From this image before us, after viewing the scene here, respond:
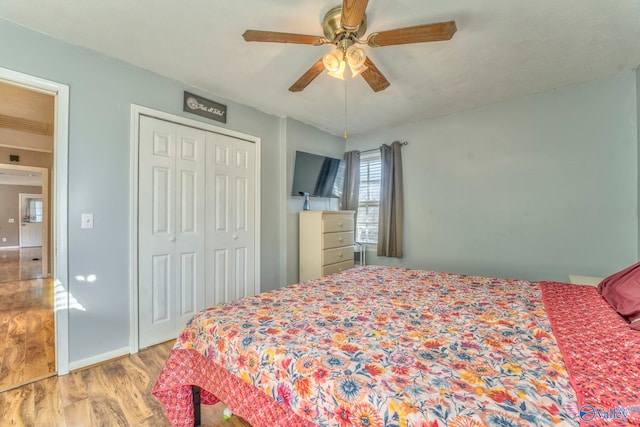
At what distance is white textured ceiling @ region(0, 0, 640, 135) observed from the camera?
163 centimetres

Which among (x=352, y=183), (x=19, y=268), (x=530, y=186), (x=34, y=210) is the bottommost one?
(x=19, y=268)

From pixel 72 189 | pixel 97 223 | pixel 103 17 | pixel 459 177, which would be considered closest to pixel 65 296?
pixel 97 223

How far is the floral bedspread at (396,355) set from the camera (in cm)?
69

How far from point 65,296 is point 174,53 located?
193 centimetres

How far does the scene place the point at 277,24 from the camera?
5.79 ft

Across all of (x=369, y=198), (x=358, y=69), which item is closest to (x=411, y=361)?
(x=358, y=69)

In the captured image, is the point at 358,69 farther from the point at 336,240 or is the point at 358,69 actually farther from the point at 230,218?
the point at 336,240

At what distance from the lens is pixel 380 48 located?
1.99 meters

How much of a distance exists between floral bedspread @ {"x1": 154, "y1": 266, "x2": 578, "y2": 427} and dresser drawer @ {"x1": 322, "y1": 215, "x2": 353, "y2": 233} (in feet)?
5.58

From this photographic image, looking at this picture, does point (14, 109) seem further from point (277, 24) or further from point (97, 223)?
point (277, 24)

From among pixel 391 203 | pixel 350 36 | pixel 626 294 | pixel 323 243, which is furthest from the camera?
pixel 391 203

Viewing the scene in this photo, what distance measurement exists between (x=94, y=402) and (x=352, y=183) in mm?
3410

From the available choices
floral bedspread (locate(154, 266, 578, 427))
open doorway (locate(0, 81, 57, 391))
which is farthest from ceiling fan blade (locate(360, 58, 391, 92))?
open doorway (locate(0, 81, 57, 391))

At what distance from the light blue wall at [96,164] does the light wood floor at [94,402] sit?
0.25m
